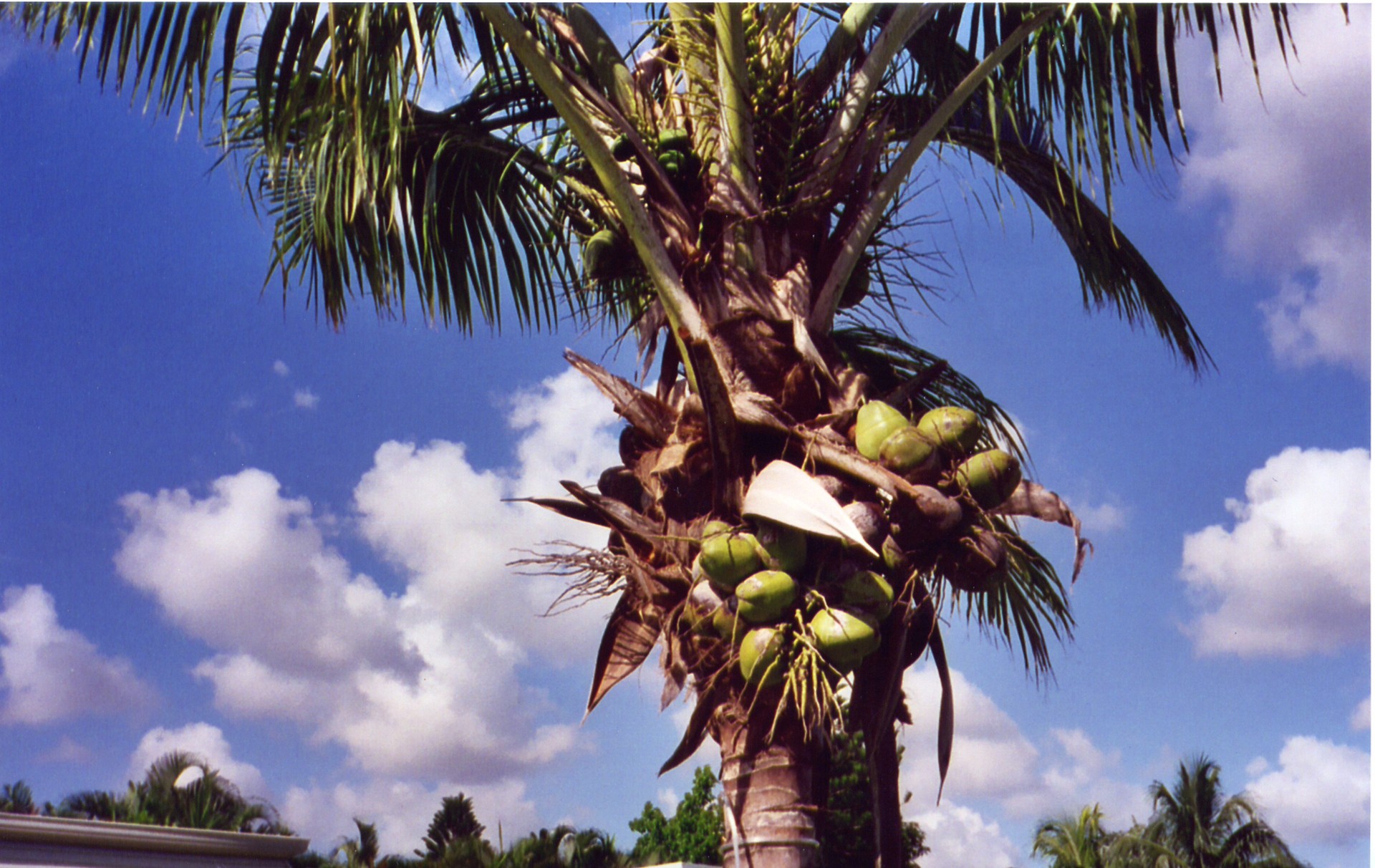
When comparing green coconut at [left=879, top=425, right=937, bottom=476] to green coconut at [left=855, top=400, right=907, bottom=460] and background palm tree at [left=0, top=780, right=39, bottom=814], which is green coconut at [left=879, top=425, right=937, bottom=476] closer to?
green coconut at [left=855, top=400, right=907, bottom=460]

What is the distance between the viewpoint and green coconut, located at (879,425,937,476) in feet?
10.9

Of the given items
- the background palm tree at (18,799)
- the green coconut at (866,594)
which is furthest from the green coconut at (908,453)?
the background palm tree at (18,799)

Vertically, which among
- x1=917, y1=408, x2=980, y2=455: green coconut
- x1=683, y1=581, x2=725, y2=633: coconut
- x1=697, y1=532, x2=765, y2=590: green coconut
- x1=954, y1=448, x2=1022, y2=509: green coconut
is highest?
x1=917, y1=408, x2=980, y2=455: green coconut

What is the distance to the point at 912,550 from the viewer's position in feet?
11.3

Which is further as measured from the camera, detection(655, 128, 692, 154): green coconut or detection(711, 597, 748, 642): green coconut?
detection(655, 128, 692, 154): green coconut

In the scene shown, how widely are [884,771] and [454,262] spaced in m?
3.35

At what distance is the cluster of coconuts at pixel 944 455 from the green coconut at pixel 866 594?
33 centimetres

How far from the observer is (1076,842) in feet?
88.5

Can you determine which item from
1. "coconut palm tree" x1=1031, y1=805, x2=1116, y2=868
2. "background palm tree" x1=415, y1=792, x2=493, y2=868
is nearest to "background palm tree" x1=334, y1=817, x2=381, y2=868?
"background palm tree" x1=415, y1=792, x2=493, y2=868

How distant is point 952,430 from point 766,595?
0.77 metres

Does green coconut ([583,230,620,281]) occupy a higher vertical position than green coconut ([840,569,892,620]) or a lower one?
higher

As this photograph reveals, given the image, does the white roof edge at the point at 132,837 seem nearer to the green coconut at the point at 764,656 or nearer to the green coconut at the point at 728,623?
the green coconut at the point at 728,623

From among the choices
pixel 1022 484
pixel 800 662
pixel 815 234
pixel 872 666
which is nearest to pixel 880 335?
pixel 815 234

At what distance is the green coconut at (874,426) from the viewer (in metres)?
3.40
